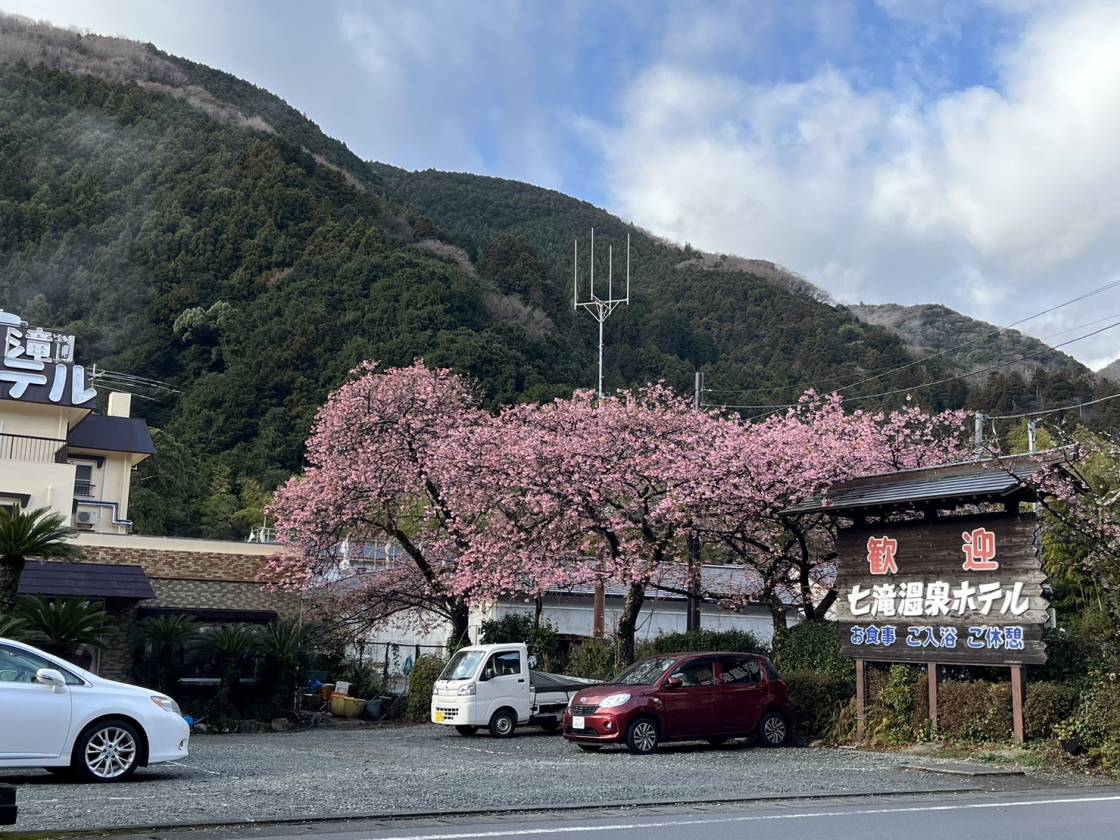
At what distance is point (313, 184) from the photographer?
79.8 m

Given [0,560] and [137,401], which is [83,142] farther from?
[0,560]

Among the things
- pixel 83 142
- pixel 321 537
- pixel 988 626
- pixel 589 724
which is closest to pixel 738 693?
pixel 589 724

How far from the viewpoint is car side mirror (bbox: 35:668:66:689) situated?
1127 centimetres

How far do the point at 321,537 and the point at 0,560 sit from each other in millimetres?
10650

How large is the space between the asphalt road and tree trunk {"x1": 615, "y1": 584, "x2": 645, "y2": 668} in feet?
37.9

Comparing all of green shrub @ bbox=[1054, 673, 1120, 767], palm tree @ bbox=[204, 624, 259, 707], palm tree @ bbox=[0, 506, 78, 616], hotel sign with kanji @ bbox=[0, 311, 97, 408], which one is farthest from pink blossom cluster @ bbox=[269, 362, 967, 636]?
hotel sign with kanji @ bbox=[0, 311, 97, 408]

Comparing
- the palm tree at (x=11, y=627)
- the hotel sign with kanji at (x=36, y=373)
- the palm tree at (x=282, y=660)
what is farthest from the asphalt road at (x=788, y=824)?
the hotel sign with kanji at (x=36, y=373)

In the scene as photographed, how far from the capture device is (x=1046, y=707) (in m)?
16.2

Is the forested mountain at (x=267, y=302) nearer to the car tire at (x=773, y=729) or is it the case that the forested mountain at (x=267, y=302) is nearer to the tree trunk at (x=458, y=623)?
the tree trunk at (x=458, y=623)

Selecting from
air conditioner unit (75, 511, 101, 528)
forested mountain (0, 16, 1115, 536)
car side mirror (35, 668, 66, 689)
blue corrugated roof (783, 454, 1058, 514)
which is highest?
forested mountain (0, 16, 1115, 536)

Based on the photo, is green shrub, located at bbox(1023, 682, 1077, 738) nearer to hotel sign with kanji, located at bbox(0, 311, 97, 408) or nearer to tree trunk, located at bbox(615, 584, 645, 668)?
tree trunk, located at bbox(615, 584, 645, 668)

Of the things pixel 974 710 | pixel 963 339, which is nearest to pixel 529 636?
pixel 974 710

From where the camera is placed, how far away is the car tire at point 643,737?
57.5 ft

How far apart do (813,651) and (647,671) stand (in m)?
4.05
